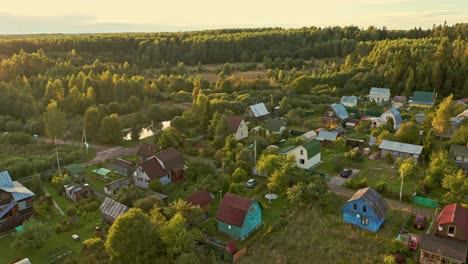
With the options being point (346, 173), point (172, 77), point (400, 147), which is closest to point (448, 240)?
point (346, 173)

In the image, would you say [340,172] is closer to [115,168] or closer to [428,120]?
[428,120]

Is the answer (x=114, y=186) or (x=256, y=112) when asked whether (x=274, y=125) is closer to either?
(x=256, y=112)

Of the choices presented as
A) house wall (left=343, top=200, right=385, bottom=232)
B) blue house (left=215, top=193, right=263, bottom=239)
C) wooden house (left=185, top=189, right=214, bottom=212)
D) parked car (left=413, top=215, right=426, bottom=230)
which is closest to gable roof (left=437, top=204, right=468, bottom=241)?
parked car (left=413, top=215, right=426, bottom=230)

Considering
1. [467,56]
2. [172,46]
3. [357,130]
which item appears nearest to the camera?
[357,130]

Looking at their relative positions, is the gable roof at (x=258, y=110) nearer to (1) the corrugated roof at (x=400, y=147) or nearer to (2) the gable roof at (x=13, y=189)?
(1) the corrugated roof at (x=400, y=147)

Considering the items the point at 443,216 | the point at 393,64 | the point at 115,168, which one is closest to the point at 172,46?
the point at 393,64

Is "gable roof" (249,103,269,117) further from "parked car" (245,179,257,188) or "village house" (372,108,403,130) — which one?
"parked car" (245,179,257,188)
